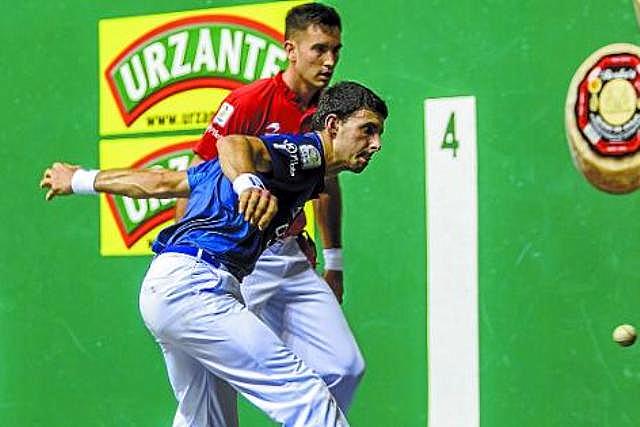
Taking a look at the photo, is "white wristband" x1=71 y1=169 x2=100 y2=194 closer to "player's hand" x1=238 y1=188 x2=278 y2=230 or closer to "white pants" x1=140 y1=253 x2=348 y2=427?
"white pants" x1=140 y1=253 x2=348 y2=427

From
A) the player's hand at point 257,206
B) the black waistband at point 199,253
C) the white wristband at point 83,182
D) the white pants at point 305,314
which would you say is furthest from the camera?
the white pants at point 305,314

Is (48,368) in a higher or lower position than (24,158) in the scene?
lower

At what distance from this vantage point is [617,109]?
510 cm

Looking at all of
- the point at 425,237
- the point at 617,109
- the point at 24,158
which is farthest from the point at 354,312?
the point at 24,158

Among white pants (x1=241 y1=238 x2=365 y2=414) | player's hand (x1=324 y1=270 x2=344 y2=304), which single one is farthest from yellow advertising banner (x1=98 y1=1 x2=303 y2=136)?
white pants (x1=241 y1=238 x2=365 y2=414)

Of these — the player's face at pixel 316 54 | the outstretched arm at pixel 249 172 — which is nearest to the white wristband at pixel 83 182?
the outstretched arm at pixel 249 172

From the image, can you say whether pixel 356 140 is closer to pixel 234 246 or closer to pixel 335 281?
pixel 234 246

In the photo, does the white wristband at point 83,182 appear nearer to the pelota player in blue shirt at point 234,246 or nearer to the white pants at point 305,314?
the pelota player in blue shirt at point 234,246

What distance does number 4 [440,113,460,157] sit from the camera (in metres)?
5.36

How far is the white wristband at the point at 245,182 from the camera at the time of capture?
13.3 feet

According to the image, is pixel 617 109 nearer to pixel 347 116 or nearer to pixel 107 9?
pixel 347 116

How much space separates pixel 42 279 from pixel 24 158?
486mm

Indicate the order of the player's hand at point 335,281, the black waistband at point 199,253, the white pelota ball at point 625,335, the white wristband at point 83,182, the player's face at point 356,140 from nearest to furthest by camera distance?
the black waistband at point 199,253 → the player's face at point 356,140 → the white wristband at point 83,182 → the white pelota ball at point 625,335 → the player's hand at point 335,281

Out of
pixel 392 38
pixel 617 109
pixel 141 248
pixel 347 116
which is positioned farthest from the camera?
pixel 141 248
